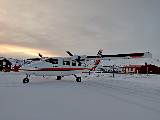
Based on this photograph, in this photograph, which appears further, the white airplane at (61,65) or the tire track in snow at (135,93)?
the white airplane at (61,65)

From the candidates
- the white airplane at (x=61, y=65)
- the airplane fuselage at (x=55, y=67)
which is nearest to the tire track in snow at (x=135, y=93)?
the white airplane at (x=61, y=65)

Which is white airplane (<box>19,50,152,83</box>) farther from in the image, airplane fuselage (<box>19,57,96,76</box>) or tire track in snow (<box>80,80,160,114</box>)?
tire track in snow (<box>80,80,160,114</box>)

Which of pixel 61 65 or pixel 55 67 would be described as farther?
pixel 61 65

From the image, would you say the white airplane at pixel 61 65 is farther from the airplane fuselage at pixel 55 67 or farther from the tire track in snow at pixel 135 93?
the tire track in snow at pixel 135 93

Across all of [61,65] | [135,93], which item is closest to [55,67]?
[61,65]

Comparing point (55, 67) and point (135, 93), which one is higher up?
point (55, 67)

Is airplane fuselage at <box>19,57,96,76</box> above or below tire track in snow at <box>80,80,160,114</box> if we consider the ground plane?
above

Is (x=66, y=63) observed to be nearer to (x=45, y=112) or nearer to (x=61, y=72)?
(x=61, y=72)

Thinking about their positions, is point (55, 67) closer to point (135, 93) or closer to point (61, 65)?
point (61, 65)

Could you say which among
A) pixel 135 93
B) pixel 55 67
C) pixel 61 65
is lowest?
pixel 135 93

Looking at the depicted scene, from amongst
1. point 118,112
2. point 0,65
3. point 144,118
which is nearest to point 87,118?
point 118,112

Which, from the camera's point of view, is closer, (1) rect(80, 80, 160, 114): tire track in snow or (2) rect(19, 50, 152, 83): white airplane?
(1) rect(80, 80, 160, 114): tire track in snow

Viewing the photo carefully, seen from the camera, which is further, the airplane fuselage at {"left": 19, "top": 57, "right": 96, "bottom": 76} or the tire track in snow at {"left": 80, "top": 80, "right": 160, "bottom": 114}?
the airplane fuselage at {"left": 19, "top": 57, "right": 96, "bottom": 76}

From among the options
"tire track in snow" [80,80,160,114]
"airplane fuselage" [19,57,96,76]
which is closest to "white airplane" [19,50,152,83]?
"airplane fuselage" [19,57,96,76]
